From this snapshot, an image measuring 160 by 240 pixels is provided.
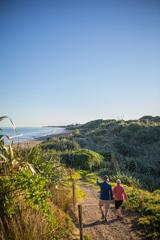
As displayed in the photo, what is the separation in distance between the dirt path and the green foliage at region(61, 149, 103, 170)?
837 centimetres

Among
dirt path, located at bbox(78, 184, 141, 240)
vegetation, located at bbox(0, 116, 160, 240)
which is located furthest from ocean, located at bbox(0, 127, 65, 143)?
dirt path, located at bbox(78, 184, 141, 240)

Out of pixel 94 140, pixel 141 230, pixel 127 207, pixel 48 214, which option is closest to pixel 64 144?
pixel 94 140

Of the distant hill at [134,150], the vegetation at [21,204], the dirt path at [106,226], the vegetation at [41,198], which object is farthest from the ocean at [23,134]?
the distant hill at [134,150]

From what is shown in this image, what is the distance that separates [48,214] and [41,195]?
2.37 feet

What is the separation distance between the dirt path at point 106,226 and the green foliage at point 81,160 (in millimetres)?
8370

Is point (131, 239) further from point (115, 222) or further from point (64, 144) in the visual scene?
point (64, 144)

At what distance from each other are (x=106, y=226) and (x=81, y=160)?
36.1ft

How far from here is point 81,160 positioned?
19.4 meters

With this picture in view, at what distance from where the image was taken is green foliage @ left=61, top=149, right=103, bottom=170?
61.9ft

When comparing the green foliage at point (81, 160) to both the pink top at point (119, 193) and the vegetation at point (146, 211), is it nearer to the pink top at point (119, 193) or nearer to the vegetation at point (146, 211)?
the vegetation at point (146, 211)

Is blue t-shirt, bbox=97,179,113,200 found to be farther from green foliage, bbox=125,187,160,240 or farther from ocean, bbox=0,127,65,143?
ocean, bbox=0,127,65,143

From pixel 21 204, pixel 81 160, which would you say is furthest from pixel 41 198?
pixel 81 160

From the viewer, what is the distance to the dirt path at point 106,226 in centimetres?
758

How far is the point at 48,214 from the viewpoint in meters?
5.94
